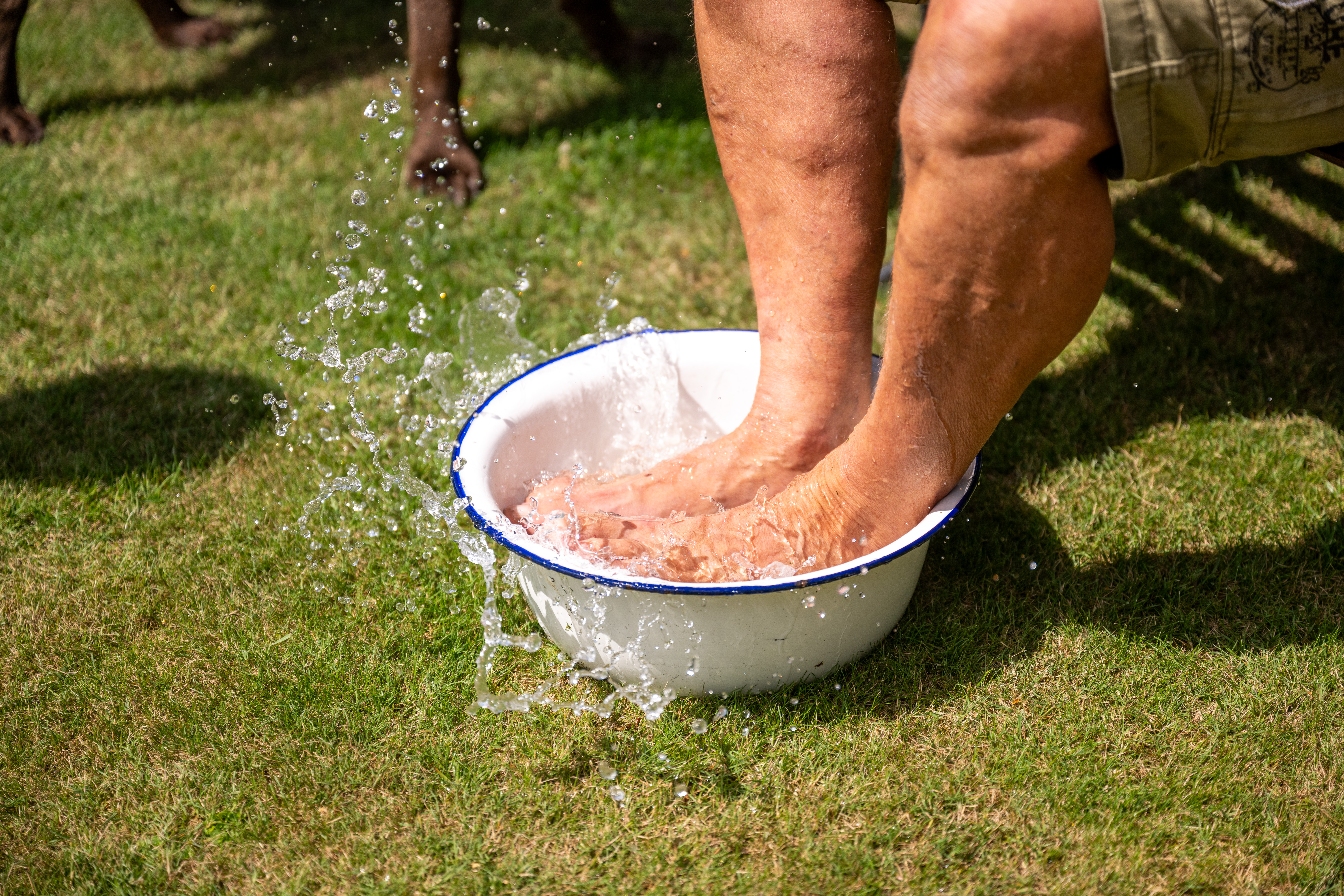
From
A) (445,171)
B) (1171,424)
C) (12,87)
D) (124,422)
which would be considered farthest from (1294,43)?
(12,87)

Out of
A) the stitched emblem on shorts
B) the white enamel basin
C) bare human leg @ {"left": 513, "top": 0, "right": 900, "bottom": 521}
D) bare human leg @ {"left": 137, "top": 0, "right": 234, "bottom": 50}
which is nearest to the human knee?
the stitched emblem on shorts

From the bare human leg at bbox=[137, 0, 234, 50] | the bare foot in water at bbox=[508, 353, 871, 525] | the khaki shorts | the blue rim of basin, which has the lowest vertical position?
the bare foot in water at bbox=[508, 353, 871, 525]

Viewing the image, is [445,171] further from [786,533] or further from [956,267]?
[956,267]

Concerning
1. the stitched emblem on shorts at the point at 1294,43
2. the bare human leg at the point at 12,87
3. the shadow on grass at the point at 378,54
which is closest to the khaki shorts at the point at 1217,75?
the stitched emblem on shorts at the point at 1294,43

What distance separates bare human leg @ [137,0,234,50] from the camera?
154 inches

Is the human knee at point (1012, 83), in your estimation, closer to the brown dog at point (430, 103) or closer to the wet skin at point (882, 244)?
the wet skin at point (882, 244)

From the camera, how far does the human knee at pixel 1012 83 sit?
3.74 ft

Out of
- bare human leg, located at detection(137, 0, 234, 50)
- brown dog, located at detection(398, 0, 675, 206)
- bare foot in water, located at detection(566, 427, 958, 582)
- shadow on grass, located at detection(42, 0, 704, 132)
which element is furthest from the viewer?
bare human leg, located at detection(137, 0, 234, 50)

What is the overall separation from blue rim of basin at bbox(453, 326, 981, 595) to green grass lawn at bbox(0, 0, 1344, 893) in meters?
0.30

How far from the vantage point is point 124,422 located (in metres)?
2.22

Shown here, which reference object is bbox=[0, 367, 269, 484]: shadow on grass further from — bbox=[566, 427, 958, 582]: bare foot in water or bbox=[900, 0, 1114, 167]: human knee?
bbox=[900, 0, 1114, 167]: human knee

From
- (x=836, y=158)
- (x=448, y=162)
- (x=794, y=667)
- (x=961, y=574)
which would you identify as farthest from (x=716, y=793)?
(x=448, y=162)

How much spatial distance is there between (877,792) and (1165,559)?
29.1 inches

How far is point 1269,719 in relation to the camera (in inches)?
60.9
